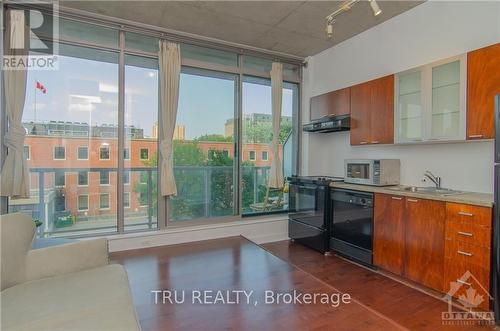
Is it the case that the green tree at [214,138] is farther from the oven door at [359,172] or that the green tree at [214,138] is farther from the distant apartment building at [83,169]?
the oven door at [359,172]

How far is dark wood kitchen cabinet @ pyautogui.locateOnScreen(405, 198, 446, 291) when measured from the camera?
243cm

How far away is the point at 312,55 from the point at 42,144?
4054 millimetres

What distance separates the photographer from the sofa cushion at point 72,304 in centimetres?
127

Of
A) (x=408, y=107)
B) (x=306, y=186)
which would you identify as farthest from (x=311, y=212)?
(x=408, y=107)

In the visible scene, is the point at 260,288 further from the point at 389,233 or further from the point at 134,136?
the point at 134,136

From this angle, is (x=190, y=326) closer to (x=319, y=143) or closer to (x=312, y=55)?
(x=319, y=143)

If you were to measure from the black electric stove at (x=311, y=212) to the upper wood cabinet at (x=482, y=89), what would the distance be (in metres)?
1.67

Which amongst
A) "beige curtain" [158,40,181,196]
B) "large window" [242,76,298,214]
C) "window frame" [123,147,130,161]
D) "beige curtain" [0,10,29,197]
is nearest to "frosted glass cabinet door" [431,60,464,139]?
"large window" [242,76,298,214]

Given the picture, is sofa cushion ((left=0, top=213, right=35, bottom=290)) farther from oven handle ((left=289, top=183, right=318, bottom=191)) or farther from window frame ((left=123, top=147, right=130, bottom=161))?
oven handle ((left=289, top=183, right=318, bottom=191))

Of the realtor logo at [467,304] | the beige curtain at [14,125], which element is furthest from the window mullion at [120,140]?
the realtor logo at [467,304]

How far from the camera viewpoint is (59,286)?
5.32 feet

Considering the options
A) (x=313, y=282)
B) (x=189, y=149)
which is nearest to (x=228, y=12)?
(x=189, y=149)

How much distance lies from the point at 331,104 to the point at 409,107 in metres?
1.21

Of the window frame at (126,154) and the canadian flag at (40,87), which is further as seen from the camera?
the window frame at (126,154)
